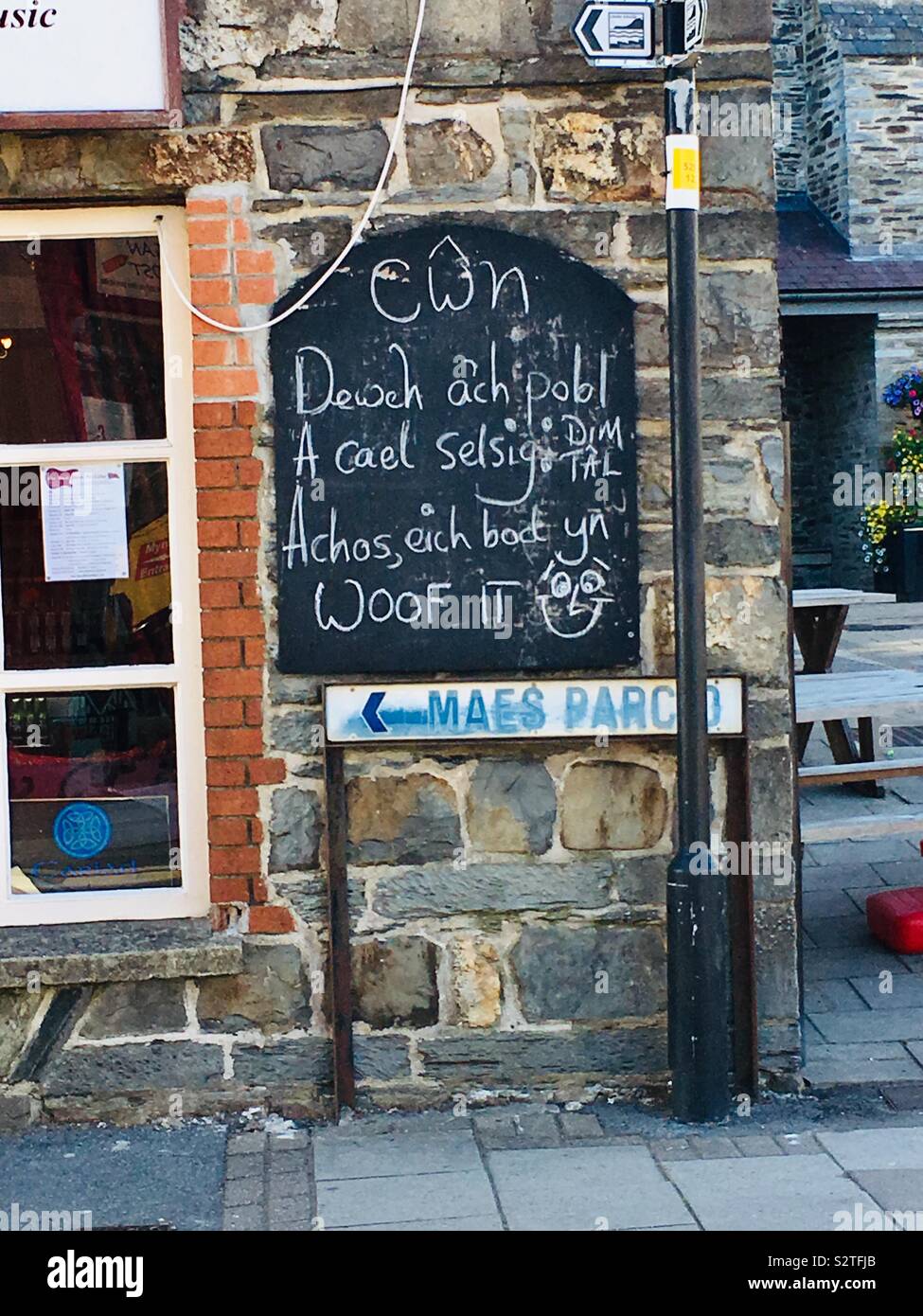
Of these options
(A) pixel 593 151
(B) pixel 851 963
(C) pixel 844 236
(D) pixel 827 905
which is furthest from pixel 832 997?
(C) pixel 844 236

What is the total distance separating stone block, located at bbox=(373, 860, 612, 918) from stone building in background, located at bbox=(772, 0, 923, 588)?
1587 cm

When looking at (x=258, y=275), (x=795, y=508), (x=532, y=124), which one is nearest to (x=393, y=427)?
(x=258, y=275)

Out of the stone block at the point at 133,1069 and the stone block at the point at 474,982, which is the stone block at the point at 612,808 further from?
the stone block at the point at 133,1069

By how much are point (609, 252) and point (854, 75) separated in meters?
17.8

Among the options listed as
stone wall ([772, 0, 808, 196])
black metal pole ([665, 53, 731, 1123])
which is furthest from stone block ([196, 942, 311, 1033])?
stone wall ([772, 0, 808, 196])

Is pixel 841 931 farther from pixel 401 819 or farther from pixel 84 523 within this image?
pixel 84 523

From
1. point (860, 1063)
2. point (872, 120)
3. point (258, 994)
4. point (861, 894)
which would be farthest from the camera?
point (872, 120)

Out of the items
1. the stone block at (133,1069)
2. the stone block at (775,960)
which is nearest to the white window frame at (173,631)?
the stone block at (133,1069)

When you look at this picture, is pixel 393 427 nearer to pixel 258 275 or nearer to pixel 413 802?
pixel 258 275

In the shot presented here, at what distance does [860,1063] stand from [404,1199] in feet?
5.37

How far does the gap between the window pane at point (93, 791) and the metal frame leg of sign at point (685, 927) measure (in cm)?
52

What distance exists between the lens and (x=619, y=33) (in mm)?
4289

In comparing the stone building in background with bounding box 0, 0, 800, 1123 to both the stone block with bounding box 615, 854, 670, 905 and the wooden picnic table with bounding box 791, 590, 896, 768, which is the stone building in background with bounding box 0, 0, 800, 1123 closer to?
the stone block with bounding box 615, 854, 670, 905
